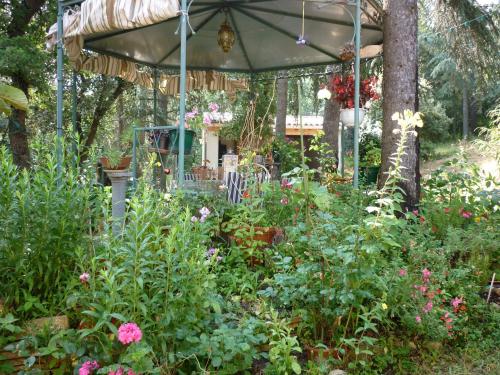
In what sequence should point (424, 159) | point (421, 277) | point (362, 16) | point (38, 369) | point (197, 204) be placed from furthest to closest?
point (424, 159), point (362, 16), point (197, 204), point (421, 277), point (38, 369)

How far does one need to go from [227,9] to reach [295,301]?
5009mm

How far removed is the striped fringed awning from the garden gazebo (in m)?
0.01

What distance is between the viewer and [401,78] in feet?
16.8

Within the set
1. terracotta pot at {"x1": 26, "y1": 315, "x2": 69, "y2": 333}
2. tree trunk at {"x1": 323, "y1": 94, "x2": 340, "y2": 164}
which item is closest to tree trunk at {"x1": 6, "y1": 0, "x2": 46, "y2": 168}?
tree trunk at {"x1": 323, "y1": 94, "x2": 340, "y2": 164}

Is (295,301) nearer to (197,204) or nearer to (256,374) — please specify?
(256,374)

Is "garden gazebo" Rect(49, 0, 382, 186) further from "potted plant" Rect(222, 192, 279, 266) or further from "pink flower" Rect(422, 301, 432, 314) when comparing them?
"pink flower" Rect(422, 301, 432, 314)

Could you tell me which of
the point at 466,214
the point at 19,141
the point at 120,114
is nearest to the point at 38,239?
the point at 466,214

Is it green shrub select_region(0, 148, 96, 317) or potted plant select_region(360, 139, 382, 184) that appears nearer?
green shrub select_region(0, 148, 96, 317)

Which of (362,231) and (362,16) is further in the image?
(362,16)

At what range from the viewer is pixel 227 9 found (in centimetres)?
656

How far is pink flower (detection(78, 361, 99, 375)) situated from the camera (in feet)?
6.20

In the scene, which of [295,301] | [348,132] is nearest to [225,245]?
[295,301]

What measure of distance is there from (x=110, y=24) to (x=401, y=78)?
3.08 m

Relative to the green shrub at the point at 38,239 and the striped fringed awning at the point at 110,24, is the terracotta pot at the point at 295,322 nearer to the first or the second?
the green shrub at the point at 38,239
